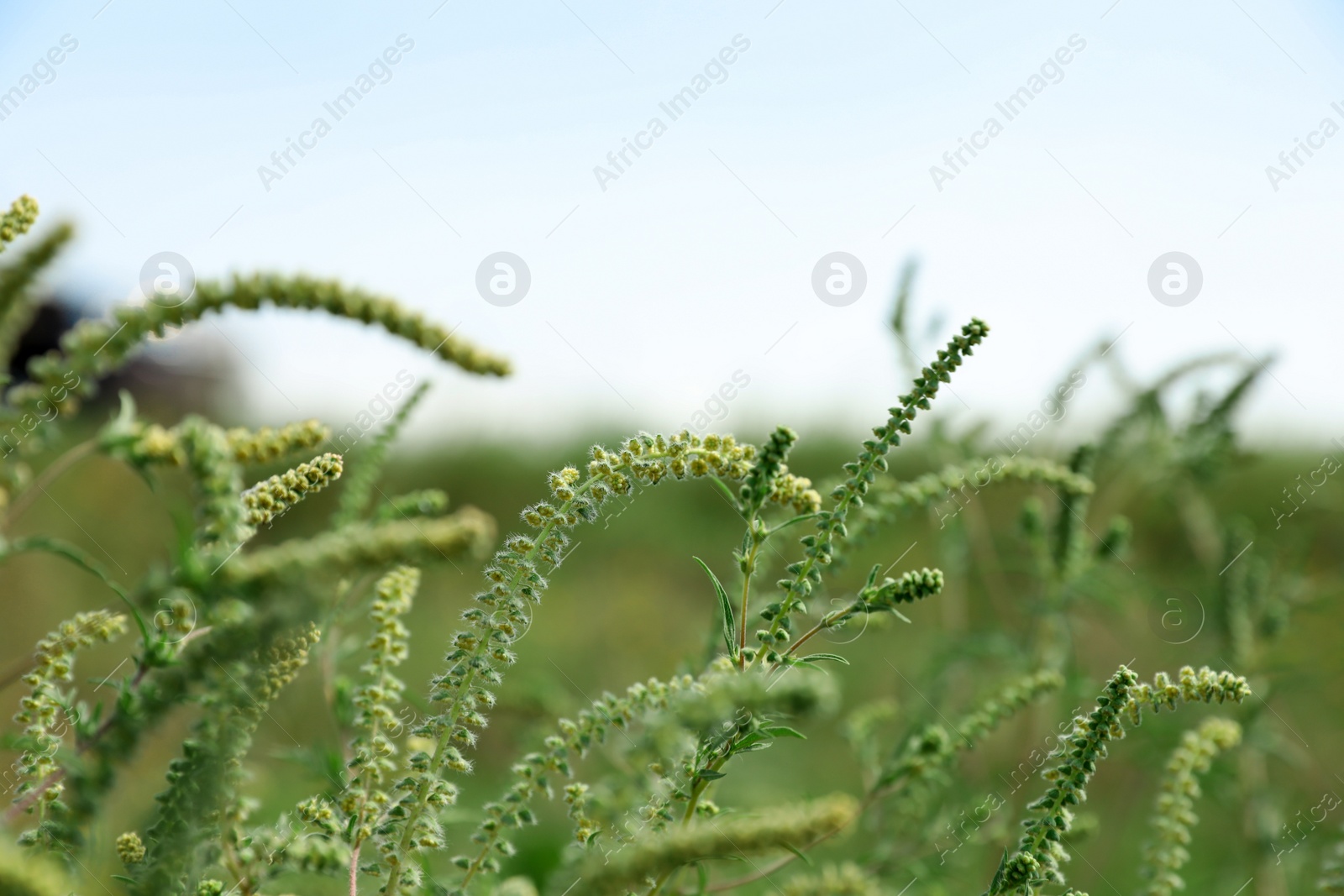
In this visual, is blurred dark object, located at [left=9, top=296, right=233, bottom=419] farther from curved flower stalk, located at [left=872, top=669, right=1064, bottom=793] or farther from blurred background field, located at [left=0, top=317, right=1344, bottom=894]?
curved flower stalk, located at [left=872, top=669, right=1064, bottom=793]

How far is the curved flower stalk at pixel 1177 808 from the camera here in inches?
56.1

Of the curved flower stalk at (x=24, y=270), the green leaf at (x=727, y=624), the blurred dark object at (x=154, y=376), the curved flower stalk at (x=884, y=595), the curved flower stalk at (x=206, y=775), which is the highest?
the curved flower stalk at (x=884, y=595)

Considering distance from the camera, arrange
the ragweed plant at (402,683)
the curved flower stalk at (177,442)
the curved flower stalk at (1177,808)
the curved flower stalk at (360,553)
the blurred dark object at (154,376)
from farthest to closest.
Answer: the blurred dark object at (154,376)
the curved flower stalk at (1177,808)
the curved flower stalk at (177,442)
the ragweed plant at (402,683)
the curved flower stalk at (360,553)

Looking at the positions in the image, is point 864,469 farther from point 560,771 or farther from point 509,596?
point 560,771

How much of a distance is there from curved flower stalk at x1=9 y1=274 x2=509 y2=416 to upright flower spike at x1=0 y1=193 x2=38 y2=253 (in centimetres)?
21

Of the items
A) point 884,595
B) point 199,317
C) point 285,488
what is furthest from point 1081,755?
point 199,317

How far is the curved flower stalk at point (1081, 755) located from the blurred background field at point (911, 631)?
0.91 ft

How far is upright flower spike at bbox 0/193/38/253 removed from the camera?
1108 mm

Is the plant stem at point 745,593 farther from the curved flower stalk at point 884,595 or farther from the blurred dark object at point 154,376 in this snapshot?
the blurred dark object at point 154,376

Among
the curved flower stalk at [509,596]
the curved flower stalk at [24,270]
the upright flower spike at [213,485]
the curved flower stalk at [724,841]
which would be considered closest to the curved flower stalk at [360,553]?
the upright flower spike at [213,485]

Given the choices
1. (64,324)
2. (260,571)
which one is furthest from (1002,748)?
(64,324)

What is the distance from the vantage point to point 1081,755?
1144mm

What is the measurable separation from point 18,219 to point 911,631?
6323 millimetres

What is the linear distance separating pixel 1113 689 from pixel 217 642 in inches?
38.7
